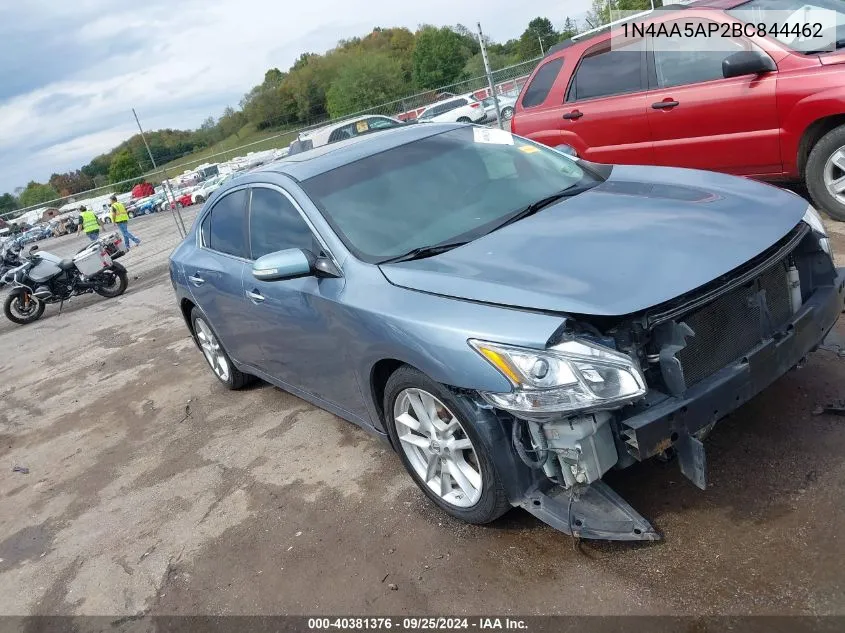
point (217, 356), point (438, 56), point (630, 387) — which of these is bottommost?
point (217, 356)

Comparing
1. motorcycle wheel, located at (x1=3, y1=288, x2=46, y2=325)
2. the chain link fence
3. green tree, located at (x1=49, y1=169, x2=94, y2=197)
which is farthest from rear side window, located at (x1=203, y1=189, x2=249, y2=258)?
green tree, located at (x1=49, y1=169, x2=94, y2=197)

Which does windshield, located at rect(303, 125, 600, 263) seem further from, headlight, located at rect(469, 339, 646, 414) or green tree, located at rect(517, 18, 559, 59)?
green tree, located at rect(517, 18, 559, 59)

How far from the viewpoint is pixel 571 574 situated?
2.75m

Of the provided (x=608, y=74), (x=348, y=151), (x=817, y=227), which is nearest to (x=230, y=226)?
(x=348, y=151)

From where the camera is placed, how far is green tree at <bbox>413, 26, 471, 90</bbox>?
176 ft

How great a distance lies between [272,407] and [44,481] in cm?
172

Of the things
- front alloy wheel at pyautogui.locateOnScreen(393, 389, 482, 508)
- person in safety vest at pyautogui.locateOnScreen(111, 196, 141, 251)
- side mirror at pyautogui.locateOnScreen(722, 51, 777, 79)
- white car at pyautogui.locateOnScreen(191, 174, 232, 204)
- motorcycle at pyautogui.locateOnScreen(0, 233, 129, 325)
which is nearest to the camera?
front alloy wheel at pyautogui.locateOnScreen(393, 389, 482, 508)

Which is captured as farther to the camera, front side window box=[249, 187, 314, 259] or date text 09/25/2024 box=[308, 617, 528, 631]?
front side window box=[249, 187, 314, 259]

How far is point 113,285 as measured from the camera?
1332 cm

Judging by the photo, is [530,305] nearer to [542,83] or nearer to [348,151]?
[348,151]

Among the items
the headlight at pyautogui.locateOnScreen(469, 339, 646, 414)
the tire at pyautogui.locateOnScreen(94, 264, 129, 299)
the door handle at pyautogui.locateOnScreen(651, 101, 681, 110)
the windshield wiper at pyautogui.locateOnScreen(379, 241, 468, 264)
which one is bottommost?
the tire at pyautogui.locateOnScreen(94, 264, 129, 299)

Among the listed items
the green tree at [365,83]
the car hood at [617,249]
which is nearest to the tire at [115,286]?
the car hood at [617,249]

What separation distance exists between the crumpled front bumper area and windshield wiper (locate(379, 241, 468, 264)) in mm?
1165

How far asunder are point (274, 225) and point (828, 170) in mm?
4319
